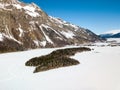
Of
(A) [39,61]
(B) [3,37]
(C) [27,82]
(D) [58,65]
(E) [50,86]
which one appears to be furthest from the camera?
(B) [3,37]

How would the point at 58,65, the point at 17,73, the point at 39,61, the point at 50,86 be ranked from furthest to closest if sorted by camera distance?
the point at 39,61 → the point at 58,65 → the point at 17,73 → the point at 50,86

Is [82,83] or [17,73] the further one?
[17,73]

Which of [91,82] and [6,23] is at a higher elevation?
[6,23]

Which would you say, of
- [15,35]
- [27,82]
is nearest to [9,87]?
[27,82]

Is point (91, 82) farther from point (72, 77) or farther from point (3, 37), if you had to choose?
point (3, 37)

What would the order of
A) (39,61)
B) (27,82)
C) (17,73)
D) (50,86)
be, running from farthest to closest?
1. (39,61)
2. (17,73)
3. (27,82)
4. (50,86)

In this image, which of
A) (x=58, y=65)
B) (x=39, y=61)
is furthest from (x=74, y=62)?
(x=39, y=61)

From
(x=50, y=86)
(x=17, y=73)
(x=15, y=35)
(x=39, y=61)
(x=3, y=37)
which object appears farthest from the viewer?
(x=15, y=35)

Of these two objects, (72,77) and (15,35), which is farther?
(15,35)

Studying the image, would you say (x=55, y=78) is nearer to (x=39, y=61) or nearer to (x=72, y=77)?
(x=72, y=77)
